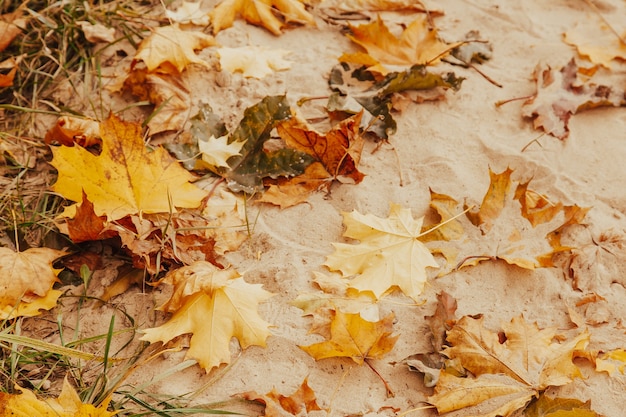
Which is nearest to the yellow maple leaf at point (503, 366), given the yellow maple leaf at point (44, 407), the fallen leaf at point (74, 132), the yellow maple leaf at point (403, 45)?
the yellow maple leaf at point (44, 407)

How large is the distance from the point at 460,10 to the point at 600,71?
57 cm

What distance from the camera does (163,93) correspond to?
214 centimetres

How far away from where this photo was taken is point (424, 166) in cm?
203

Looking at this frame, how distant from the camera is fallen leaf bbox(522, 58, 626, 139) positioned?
2189 mm

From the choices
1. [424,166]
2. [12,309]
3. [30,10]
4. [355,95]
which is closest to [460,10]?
[355,95]

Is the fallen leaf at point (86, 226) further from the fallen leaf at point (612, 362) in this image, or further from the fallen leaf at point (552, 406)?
the fallen leaf at point (612, 362)

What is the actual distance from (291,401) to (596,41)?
1833 millimetres

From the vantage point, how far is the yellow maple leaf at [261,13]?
94.3 inches

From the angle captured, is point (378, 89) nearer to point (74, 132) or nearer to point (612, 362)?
point (74, 132)

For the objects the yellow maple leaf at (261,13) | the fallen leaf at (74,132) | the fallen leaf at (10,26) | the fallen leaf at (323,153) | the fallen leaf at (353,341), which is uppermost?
the fallen leaf at (10,26)

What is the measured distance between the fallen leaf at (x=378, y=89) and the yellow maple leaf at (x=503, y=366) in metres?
0.76

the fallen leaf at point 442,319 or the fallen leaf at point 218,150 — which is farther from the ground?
the fallen leaf at point 218,150

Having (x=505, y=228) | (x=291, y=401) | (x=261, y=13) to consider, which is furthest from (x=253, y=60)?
(x=291, y=401)

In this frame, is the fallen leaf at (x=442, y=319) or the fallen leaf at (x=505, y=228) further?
the fallen leaf at (x=505, y=228)
